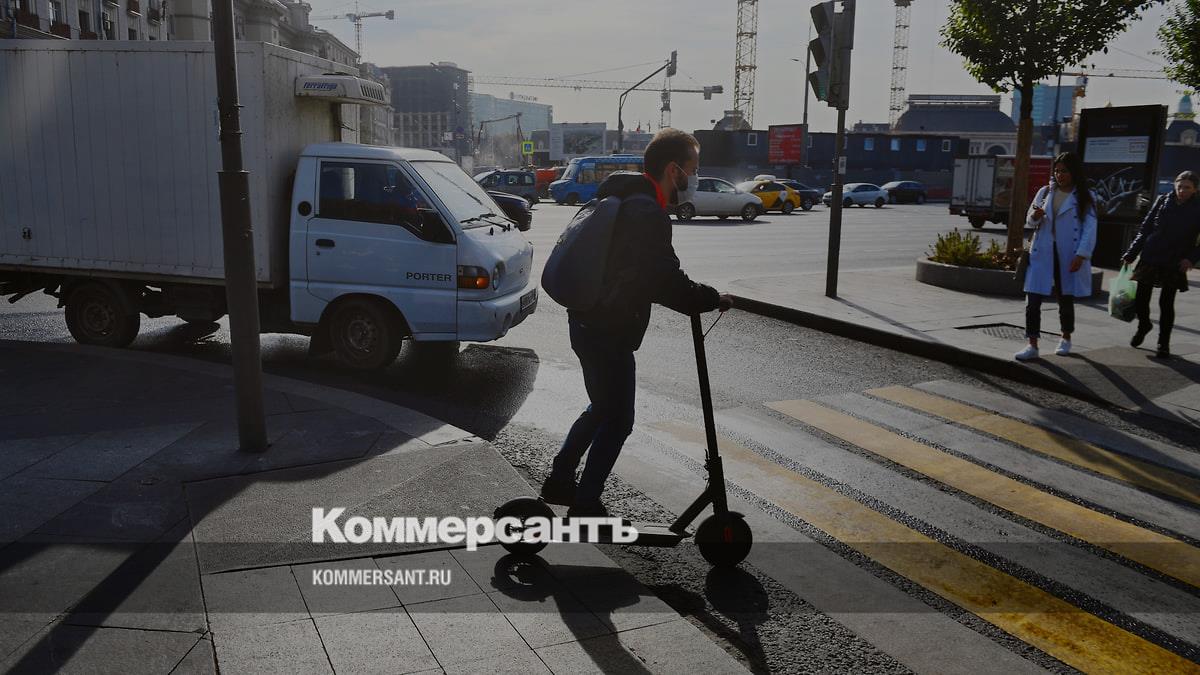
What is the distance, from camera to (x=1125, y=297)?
9000mm

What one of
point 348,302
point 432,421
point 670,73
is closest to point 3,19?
point 670,73

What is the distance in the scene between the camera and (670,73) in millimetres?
47250

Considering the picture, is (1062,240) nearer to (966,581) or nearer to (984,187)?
(966,581)

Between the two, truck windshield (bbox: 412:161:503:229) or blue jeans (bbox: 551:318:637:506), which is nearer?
blue jeans (bbox: 551:318:637:506)

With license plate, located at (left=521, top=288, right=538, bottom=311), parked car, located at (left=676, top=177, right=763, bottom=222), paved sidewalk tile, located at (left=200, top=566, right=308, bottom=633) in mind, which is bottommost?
paved sidewalk tile, located at (left=200, top=566, right=308, bottom=633)

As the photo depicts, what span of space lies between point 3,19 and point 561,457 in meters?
39.7

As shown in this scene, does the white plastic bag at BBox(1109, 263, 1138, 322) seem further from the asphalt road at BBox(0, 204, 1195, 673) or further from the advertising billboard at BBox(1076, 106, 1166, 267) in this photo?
the advertising billboard at BBox(1076, 106, 1166, 267)

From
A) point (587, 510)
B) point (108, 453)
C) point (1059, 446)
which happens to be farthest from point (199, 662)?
point (1059, 446)

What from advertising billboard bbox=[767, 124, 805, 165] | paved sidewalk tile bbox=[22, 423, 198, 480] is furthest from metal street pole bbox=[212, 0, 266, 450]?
advertising billboard bbox=[767, 124, 805, 165]

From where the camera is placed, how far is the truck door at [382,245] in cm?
782

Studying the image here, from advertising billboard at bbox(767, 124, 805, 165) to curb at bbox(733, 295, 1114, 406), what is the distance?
173 ft

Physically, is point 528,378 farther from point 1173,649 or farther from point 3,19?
point 3,19

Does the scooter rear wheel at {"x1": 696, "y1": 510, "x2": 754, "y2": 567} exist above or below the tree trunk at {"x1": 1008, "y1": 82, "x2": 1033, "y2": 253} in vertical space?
below

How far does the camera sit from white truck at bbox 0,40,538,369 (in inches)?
310
